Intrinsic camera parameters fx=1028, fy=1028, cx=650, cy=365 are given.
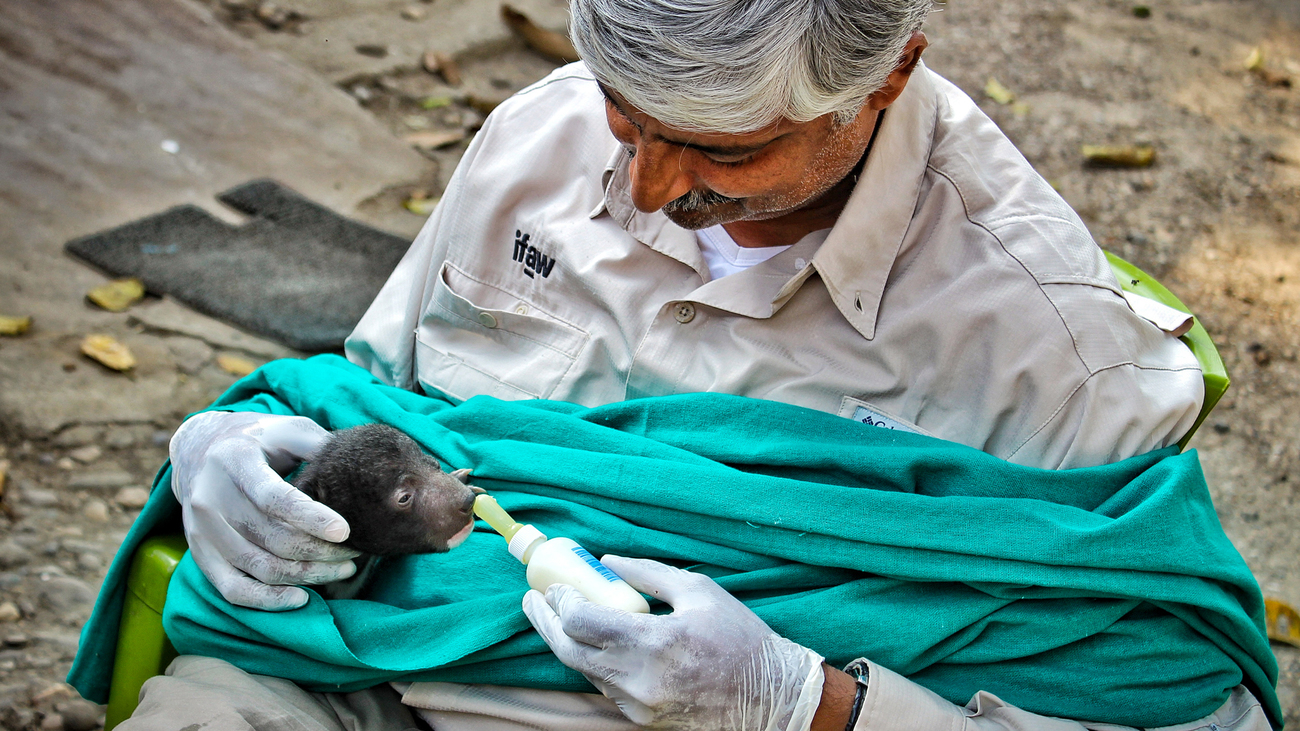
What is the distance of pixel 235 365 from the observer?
12.3 feet

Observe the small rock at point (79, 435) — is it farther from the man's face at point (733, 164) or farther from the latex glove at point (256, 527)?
the man's face at point (733, 164)

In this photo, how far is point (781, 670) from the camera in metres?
1.54

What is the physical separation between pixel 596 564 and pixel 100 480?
2.23m

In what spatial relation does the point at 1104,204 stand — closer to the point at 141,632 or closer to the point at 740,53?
the point at 740,53

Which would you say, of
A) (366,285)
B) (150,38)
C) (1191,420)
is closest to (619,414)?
(1191,420)

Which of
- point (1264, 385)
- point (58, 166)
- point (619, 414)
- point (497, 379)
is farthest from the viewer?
point (58, 166)

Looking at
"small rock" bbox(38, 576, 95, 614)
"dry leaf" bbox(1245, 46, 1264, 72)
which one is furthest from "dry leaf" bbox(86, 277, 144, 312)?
"dry leaf" bbox(1245, 46, 1264, 72)

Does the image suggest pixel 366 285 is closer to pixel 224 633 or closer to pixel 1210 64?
pixel 224 633

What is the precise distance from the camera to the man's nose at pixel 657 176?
1.68 meters

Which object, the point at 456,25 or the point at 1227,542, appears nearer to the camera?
the point at 1227,542

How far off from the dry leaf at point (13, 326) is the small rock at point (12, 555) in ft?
3.36

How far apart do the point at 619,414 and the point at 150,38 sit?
15.4 ft

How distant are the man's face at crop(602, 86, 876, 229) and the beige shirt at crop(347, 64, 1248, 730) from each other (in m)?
0.09

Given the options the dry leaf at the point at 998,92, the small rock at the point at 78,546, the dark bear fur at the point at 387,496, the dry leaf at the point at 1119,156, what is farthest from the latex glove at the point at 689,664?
the dry leaf at the point at 998,92
